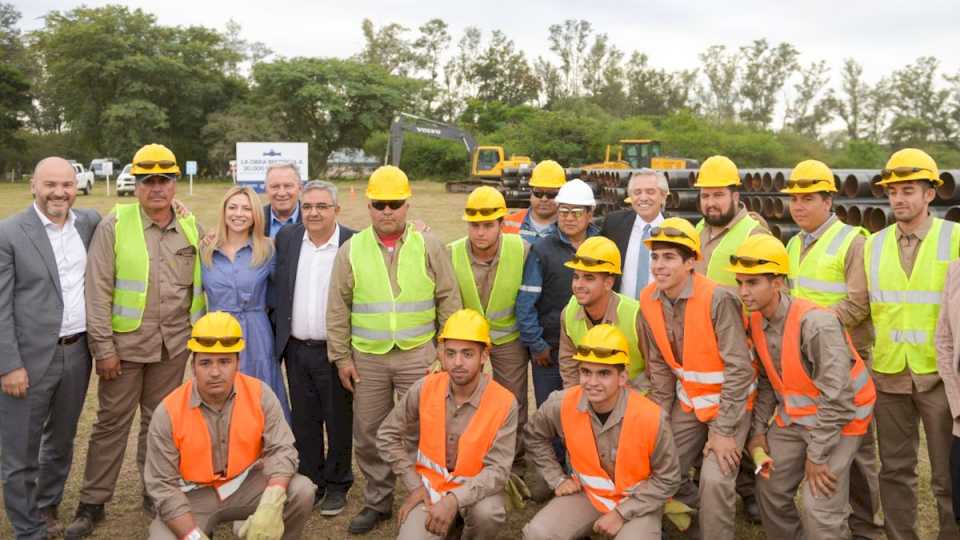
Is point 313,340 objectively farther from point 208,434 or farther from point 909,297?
point 909,297

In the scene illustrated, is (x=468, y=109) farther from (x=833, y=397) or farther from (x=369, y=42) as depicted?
(x=833, y=397)

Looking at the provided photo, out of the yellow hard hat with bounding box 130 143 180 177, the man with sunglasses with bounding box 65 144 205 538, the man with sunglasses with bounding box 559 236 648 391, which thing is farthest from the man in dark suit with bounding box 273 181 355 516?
the man with sunglasses with bounding box 559 236 648 391

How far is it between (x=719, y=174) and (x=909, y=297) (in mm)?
1460

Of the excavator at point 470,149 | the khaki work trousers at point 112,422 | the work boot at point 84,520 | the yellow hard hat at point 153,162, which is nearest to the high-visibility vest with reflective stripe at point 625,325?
the khaki work trousers at point 112,422

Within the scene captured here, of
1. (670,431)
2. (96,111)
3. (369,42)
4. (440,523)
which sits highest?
→ (369,42)

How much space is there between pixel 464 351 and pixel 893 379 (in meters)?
2.59

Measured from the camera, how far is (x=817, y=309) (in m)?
4.58

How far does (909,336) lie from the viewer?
189 inches

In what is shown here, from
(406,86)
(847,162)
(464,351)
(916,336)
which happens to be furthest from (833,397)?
(406,86)

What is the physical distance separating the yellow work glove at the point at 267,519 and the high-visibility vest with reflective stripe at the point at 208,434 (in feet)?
0.99

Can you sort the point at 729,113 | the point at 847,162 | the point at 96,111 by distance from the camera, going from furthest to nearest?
the point at 729,113 → the point at 96,111 → the point at 847,162

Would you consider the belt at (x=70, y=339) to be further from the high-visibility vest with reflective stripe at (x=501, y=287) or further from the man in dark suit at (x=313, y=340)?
the high-visibility vest with reflective stripe at (x=501, y=287)

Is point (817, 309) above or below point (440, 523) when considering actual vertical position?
above

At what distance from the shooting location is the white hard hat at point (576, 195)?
594cm
